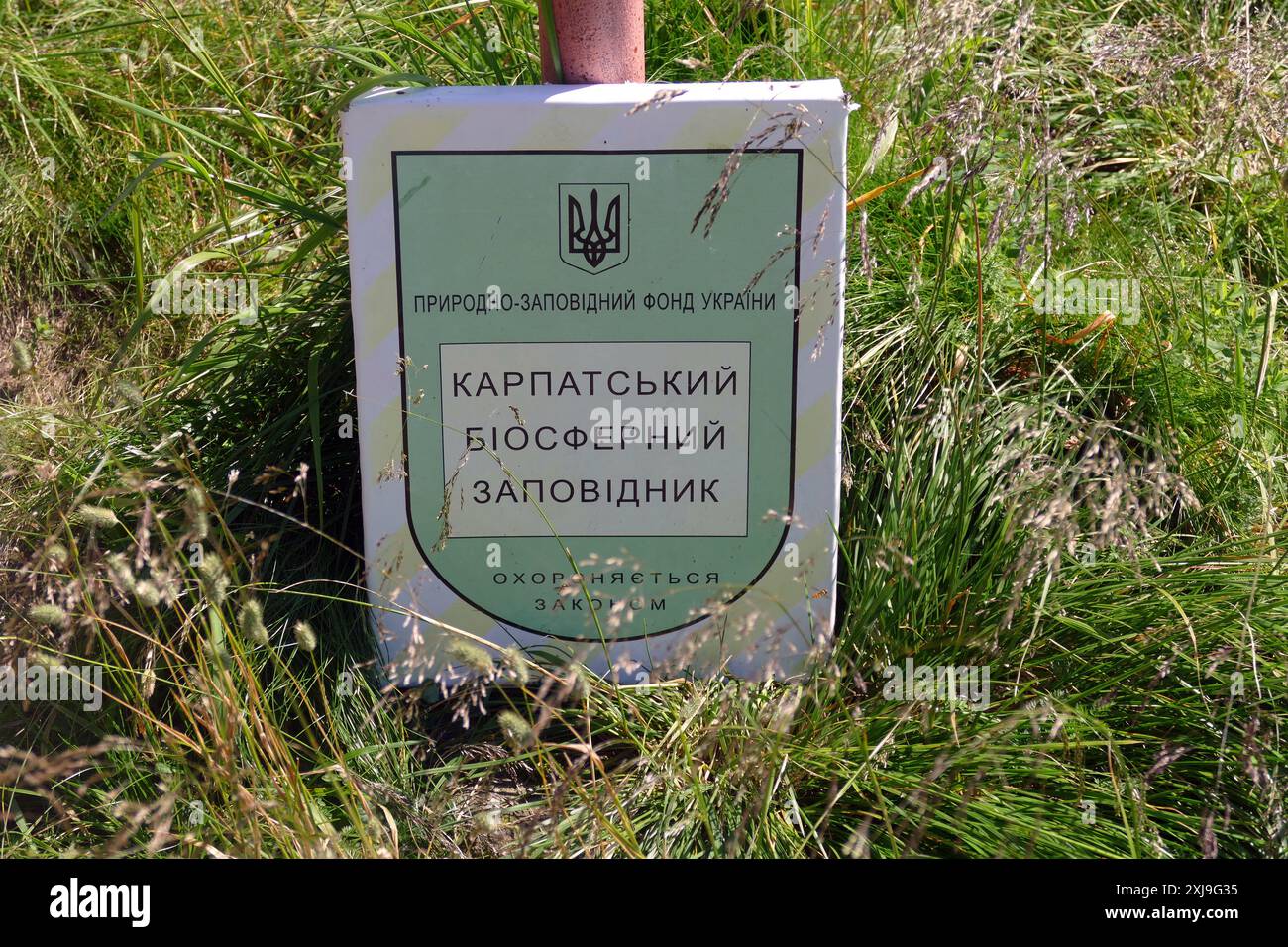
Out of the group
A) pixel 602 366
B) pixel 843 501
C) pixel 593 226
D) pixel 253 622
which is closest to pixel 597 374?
pixel 602 366

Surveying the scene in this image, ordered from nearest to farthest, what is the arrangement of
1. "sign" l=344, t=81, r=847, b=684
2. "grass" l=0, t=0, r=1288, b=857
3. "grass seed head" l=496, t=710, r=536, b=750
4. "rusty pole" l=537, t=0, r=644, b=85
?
"grass seed head" l=496, t=710, r=536, b=750
"grass" l=0, t=0, r=1288, b=857
"sign" l=344, t=81, r=847, b=684
"rusty pole" l=537, t=0, r=644, b=85

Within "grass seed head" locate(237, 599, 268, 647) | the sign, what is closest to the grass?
"grass seed head" locate(237, 599, 268, 647)

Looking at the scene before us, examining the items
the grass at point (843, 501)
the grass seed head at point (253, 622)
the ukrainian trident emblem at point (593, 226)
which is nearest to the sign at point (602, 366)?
the ukrainian trident emblem at point (593, 226)

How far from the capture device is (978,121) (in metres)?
1.93

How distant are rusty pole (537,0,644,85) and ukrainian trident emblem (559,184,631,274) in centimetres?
26

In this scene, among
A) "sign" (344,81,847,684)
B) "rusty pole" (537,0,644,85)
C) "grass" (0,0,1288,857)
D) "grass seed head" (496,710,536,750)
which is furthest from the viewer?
"rusty pole" (537,0,644,85)

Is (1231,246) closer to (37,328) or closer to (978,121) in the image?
(978,121)

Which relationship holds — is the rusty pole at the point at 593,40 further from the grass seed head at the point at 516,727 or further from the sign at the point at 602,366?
the grass seed head at the point at 516,727

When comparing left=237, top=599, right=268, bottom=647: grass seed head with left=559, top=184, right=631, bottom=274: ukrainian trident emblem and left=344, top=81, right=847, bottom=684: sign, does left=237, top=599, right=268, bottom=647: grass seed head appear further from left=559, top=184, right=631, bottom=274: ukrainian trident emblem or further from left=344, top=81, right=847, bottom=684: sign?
left=559, top=184, right=631, bottom=274: ukrainian trident emblem

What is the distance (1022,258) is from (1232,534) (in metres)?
0.84

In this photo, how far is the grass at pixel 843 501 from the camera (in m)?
1.85

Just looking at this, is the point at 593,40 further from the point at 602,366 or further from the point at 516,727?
the point at 516,727

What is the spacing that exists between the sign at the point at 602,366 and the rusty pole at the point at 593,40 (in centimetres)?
15

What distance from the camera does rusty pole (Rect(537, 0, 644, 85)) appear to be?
88.0 inches
